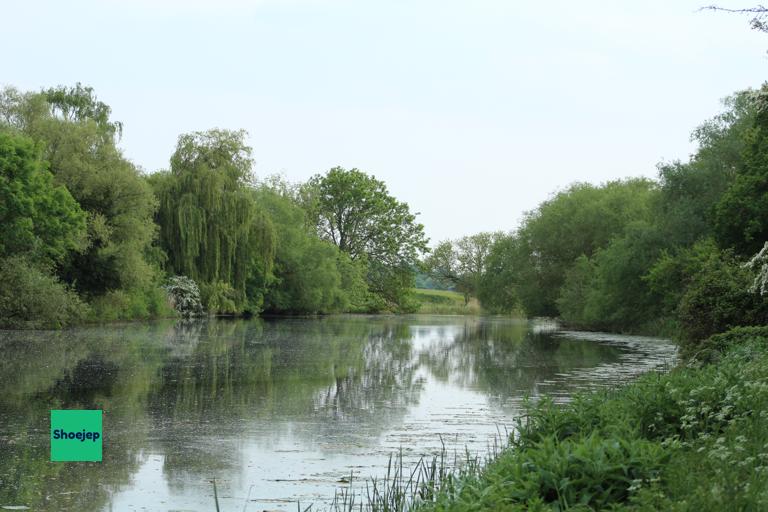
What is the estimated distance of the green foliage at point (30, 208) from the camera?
3512cm

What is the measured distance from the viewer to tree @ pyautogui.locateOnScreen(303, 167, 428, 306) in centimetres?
8012

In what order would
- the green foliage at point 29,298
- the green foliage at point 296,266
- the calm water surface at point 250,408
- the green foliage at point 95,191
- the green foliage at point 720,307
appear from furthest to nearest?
the green foliage at point 296,266 → the green foliage at point 95,191 → the green foliage at point 29,298 → the green foliage at point 720,307 → the calm water surface at point 250,408

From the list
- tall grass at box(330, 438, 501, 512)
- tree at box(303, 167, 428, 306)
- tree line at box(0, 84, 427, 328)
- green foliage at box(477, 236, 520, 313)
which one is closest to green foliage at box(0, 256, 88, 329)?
tree line at box(0, 84, 427, 328)

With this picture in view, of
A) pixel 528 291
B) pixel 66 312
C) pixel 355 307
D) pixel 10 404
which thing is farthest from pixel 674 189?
pixel 355 307

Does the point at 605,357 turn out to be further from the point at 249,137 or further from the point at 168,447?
the point at 249,137

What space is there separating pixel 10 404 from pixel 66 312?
82.3 ft

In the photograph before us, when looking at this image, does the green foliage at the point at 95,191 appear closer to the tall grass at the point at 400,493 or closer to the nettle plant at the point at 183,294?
the nettle plant at the point at 183,294

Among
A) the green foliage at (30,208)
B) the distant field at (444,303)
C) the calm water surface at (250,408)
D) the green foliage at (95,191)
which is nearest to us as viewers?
the calm water surface at (250,408)

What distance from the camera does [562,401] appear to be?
1533cm

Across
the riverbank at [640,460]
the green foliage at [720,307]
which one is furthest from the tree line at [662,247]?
the riverbank at [640,460]

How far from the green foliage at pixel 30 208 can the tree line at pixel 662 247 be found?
22.7 metres

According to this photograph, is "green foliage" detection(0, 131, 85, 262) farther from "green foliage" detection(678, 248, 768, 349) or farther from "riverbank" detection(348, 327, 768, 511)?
"riverbank" detection(348, 327, 768, 511)

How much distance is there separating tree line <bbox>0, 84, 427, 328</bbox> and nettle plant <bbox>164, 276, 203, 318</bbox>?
0.08 metres

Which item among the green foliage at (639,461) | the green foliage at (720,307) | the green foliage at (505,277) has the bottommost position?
the green foliage at (639,461)
